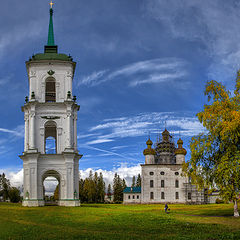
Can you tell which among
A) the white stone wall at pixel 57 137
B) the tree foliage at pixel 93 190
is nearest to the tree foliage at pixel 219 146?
the white stone wall at pixel 57 137

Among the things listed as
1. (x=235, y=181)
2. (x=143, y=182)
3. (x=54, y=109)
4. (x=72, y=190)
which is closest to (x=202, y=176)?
(x=235, y=181)

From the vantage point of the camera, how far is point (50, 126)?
5147cm

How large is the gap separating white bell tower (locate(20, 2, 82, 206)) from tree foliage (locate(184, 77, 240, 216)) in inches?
726

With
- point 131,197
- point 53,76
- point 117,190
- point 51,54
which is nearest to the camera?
point 53,76

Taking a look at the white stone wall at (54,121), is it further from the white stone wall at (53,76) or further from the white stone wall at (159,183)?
the white stone wall at (159,183)

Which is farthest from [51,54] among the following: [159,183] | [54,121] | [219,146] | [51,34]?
[159,183]

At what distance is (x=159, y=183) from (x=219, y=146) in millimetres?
64180

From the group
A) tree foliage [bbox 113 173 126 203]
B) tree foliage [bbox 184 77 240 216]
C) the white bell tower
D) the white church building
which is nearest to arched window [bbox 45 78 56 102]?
the white bell tower

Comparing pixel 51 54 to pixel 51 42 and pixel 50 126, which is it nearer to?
pixel 51 42

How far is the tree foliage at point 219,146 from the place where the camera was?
95.0 feet

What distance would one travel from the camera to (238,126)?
96.3 feet

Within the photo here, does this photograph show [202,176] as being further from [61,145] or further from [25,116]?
[25,116]

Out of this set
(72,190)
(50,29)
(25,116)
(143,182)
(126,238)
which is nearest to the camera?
(126,238)

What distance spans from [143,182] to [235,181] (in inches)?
2633
